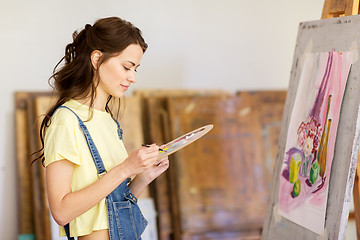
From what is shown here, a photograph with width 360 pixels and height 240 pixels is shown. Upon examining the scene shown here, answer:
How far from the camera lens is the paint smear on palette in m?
2.55

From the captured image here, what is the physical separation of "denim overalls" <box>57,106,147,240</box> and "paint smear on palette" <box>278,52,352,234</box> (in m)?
0.89

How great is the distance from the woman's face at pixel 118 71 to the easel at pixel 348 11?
3.69 ft

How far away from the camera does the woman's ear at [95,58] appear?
2066 millimetres

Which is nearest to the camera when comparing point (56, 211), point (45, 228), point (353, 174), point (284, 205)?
point (56, 211)

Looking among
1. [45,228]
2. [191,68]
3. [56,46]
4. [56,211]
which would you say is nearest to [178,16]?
[191,68]

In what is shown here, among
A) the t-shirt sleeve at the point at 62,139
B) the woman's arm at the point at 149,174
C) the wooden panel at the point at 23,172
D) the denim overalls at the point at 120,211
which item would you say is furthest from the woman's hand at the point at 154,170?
the wooden panel at the point at 23,172

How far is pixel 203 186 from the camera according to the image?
14.2 feet

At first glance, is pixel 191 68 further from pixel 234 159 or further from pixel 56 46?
pixel 56 46

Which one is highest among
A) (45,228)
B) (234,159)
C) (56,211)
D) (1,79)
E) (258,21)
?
(258,21)

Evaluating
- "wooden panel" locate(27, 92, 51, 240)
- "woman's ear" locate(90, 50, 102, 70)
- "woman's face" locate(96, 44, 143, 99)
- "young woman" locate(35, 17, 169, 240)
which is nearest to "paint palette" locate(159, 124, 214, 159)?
"young woman" locate(35, 17, 169, 240)

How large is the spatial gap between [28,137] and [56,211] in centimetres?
228

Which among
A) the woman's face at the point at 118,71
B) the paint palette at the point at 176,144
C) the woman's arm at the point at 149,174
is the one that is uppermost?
the woman's face at the point at 118,71

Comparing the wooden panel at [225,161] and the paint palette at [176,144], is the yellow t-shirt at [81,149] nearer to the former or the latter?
the paint palette at [176,144]

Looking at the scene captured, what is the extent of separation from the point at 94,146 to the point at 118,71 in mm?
296
